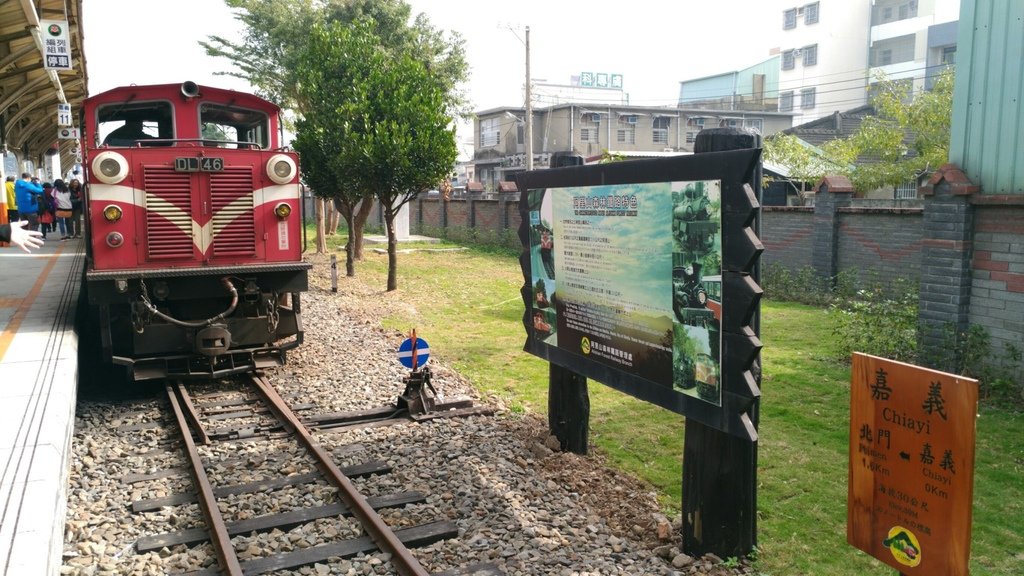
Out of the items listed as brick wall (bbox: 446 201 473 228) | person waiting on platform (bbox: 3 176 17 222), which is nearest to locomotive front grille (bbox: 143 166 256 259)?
person waiting on platform (bbox: 3 176 17 222)

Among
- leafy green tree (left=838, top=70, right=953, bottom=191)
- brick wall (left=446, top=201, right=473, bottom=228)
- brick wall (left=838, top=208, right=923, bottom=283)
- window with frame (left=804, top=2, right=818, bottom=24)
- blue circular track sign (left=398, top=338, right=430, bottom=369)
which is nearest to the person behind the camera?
blue circular track sign (left=398, top=338, right=430, bottom=369)

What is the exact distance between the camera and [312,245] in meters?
29.3

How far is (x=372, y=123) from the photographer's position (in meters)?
16.8

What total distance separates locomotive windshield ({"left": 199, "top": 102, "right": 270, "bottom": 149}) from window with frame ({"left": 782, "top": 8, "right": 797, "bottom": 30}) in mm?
58623

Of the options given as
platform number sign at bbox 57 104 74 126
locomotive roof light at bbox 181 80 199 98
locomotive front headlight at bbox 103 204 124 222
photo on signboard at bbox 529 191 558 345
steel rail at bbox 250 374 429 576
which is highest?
platform number sign at bbox 57 104 74 126

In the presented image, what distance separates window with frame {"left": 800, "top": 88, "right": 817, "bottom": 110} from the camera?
192ft

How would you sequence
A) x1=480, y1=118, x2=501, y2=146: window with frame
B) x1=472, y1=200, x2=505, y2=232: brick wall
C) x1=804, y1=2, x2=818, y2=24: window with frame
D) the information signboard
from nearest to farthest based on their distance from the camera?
the information signboard, x1=472, y1=200, x2=505, y2=232: brick wall, x1=480, y1=118, x2=501, y2=146: window with frame, x1=804, y1=2, x2=818, y2=24: window with frame

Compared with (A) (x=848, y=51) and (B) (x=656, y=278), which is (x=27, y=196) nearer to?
(B) (x=656, y=278)

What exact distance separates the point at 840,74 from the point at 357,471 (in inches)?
2326

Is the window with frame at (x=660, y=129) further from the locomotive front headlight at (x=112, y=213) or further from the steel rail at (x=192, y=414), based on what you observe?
the locomotive front headlight at (x=112, y=213)

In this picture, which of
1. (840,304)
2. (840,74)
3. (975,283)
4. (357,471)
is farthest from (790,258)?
(840,74)

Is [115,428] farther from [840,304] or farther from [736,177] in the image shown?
[840,304]

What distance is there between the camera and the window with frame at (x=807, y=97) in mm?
Answer: 58500

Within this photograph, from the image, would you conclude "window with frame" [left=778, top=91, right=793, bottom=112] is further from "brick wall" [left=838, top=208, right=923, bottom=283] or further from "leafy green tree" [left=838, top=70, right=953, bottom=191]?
"brick wall" [left=838, top=208, right=923, bottom=283]
